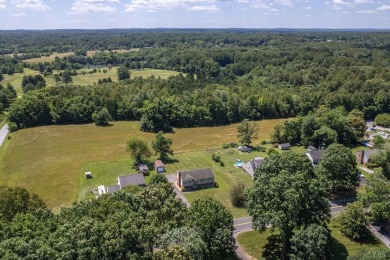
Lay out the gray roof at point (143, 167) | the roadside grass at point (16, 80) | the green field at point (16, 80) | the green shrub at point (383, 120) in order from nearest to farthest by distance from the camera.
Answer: the gray roof at point (143, 167), the green shrub at point (383, 120), the roadside grass at point (16, 80), the green field at point (16, 80)

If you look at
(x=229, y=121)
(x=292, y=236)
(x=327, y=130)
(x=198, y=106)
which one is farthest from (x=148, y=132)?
(x=292, y=236)

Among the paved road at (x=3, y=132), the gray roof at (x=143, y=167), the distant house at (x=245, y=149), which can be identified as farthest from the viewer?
the paved road at (x=3, y=132)

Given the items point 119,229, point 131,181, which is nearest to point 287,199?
point 119,229

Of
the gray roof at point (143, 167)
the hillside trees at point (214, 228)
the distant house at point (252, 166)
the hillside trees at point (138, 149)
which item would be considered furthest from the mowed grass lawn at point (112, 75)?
the hillside trees at point (214, 228)

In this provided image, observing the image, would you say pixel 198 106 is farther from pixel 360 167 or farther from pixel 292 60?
pixel 292 60

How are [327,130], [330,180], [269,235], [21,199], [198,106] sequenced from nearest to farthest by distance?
[21,199]
[269,235]
[330,180]
[327,130]
[198,106]

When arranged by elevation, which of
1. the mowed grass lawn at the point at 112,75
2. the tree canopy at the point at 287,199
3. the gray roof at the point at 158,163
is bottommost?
the gray roof at the point at 158,163

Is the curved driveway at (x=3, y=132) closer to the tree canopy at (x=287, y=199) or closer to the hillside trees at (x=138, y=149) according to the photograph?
the hillside trees at (x=138, y=149)
